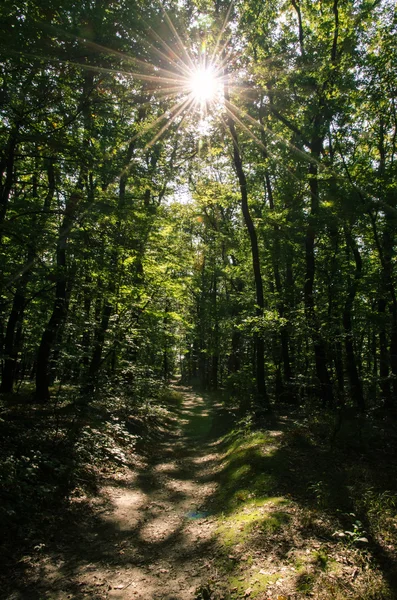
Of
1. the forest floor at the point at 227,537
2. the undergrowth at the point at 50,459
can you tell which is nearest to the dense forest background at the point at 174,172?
the undergrowth at the point at 50,459

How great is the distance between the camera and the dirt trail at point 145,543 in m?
4.41

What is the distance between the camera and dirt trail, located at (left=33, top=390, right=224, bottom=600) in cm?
441

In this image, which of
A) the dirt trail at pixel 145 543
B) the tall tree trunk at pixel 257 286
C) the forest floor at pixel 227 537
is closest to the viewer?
the forest floor at pixel 227 537

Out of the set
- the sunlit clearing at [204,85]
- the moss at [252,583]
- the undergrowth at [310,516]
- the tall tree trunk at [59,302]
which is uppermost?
the sunlit clearing at [204,85]

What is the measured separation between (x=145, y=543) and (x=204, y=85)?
14.4 metres

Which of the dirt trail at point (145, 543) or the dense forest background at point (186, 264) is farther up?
the dense forest background at point (186, 264)

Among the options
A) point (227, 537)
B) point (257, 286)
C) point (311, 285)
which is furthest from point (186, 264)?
point (227, 537)

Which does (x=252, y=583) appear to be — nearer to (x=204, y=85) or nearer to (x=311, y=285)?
(x=311, y=285)

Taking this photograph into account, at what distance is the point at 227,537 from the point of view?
5.31 meters

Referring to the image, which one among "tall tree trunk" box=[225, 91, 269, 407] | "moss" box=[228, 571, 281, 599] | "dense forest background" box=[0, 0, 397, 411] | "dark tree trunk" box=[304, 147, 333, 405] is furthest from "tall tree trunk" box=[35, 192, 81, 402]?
"dark tree trunk" box=[304, 147, 333, 405]

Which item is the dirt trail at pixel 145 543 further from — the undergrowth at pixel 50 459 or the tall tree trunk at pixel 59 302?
the tall tree trunk at pixel 59 302

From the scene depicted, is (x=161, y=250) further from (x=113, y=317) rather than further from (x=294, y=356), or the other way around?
(x=294, y=356)

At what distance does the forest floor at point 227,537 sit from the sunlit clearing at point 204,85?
11.7m

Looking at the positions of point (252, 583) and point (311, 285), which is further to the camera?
point (311, 285)
